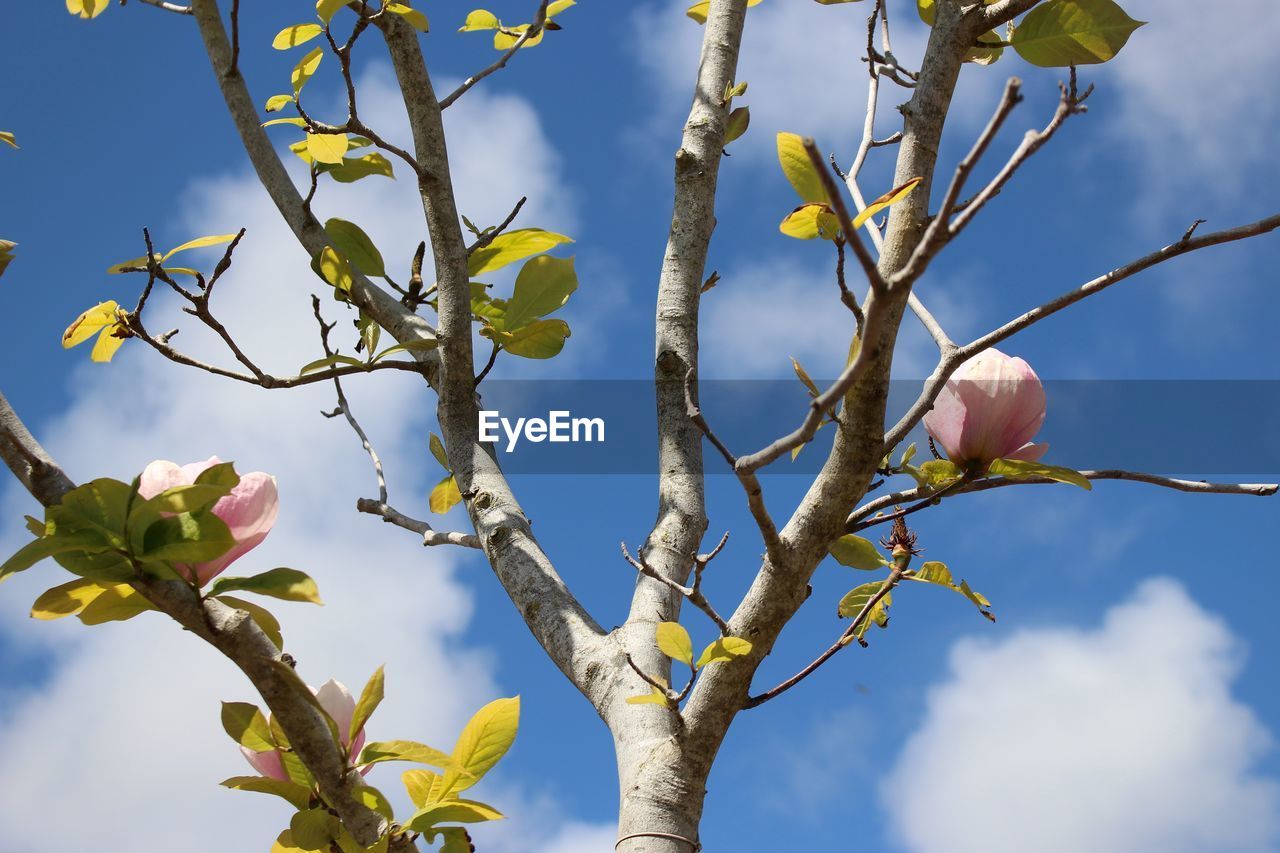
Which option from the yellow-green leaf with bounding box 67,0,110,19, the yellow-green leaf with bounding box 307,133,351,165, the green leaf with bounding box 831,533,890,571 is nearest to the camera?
the green leaf with bounding box 831,533,890,571

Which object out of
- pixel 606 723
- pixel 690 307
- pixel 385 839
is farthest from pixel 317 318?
pixel 385 839

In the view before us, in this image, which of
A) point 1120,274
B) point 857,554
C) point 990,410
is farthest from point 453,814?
point 1120,274

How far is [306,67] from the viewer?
1.52 meters

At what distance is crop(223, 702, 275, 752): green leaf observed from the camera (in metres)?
0.93

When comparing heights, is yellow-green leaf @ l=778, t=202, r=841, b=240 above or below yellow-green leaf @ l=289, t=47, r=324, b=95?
below

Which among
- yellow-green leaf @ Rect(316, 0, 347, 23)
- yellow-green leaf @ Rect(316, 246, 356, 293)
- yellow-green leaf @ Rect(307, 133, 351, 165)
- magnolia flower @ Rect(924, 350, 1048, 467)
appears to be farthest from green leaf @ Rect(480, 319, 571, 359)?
magnolia flower @ Rect(924, 350, 1048, 467)

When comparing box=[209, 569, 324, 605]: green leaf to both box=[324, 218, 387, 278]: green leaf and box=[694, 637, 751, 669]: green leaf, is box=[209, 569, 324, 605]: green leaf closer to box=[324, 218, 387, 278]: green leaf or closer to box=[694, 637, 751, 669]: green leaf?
box=[694, 637, 751, 669]: green leaf

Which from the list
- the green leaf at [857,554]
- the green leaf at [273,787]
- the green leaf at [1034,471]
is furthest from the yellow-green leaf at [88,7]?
the green leaf at [1034,471]

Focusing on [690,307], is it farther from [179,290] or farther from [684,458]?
[179,290]

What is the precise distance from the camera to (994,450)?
3.49ft

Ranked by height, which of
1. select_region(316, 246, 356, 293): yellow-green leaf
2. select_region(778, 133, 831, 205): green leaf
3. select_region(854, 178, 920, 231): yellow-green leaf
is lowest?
select_region(854, 178, 920, 231): yellow-green leaf

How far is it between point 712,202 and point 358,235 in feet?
1.74

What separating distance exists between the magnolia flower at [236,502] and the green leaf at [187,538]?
7cm

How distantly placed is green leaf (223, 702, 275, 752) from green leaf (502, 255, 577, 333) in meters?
0.67
